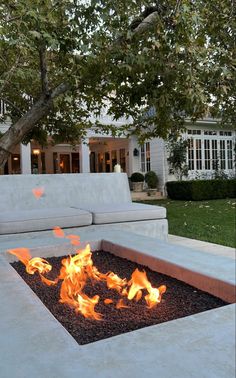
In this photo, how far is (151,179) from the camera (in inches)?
601

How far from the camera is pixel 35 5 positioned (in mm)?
4094

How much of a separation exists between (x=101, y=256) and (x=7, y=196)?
263 centimetres

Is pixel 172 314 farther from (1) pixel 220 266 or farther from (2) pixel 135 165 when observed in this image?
(2) pixel 135 165

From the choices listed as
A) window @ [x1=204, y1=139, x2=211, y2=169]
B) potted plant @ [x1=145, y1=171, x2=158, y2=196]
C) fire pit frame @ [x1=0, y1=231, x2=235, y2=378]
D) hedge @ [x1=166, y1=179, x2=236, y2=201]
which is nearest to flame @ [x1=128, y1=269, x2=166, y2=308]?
fire pit frame @ [x1=0, y1=231, x2=235, y2=378]

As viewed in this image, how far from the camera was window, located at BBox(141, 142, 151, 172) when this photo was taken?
16.3 metres

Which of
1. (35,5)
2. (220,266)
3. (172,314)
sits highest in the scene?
(35,5)

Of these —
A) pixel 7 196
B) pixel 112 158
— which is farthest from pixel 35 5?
pixel 112 158

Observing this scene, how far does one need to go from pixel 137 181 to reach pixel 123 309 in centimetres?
1372

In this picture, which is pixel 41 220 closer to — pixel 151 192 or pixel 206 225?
pixel 206 225

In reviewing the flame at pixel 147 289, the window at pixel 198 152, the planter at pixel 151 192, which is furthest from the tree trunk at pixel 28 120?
the window at pixel 198 152

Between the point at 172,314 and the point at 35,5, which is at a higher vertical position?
the point at 35,5

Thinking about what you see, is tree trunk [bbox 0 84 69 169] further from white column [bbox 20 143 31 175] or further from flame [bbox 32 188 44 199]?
white column [bbox 20 143 31 175]

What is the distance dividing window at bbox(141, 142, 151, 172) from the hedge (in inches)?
90.3

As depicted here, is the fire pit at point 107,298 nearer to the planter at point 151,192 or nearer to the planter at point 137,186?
the planter at point 151,192
